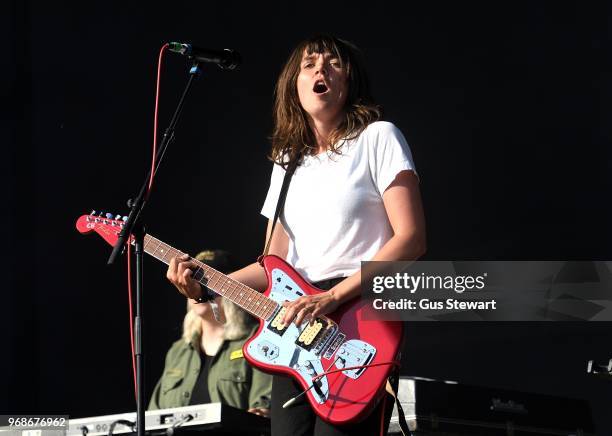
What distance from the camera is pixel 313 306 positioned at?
286 cm

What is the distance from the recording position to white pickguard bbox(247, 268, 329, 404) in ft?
9.37

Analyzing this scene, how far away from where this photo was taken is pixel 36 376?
528 centimetres

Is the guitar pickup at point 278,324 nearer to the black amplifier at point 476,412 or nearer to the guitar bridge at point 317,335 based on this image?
the guitar bridge at point 317,335

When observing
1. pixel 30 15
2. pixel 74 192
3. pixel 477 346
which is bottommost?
pixel 477 346

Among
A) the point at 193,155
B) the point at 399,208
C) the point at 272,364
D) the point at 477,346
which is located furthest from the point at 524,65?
the point at 272,364

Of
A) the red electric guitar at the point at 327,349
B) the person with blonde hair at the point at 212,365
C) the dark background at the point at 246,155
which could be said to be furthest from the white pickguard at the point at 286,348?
the dark background at the point at 246,155

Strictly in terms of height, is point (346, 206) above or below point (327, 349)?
above

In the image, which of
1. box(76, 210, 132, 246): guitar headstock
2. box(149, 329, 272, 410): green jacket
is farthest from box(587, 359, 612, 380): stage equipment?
box(149, 329, 272, 410): green jacket

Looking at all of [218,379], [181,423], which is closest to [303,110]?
[181,423]

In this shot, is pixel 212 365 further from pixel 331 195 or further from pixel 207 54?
pixel 207 54

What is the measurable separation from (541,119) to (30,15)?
2616mm

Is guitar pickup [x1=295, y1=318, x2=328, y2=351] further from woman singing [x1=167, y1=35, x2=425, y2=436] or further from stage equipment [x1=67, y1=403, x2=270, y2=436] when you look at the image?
stage equipment [x1=67, y1=403, x2=270, y2=436]

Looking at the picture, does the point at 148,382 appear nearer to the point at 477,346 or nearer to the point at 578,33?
the point at 477,346

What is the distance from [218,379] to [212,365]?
9 centimetres
